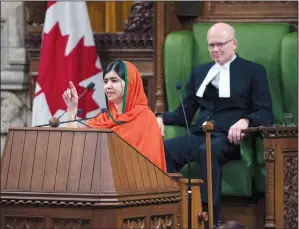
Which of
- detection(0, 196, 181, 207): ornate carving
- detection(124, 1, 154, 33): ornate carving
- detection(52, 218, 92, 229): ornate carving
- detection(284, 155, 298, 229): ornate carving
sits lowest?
detection(284, 155, 298, 229): ornate carving

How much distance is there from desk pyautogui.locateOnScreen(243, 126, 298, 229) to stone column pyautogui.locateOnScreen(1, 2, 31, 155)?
102 inches

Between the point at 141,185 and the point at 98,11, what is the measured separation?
4.11 m

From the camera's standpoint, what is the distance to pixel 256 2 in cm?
861

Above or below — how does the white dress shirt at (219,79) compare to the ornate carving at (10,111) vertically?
above

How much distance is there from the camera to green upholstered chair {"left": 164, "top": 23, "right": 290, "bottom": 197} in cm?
755

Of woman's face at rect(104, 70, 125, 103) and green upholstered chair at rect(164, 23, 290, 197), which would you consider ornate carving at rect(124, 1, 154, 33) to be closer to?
green upholstered chair at rect(164, 23, 290, 197)

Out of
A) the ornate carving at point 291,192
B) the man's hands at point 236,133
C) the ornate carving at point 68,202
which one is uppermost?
the man's hands at point 236,133

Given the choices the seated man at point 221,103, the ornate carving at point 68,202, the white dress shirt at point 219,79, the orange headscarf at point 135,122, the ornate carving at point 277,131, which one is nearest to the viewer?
the ornate carving at point 68,202

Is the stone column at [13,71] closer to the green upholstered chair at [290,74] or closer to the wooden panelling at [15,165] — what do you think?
the green upholstered chair at [290,74]

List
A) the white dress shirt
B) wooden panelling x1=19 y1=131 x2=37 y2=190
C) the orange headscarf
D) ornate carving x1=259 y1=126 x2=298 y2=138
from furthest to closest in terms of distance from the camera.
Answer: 1. the white dress shirt
2. ornate carving x1=259 y1=126 x2=298 y2=138
3. the orange headscarf
4. wooden panelling x1=19 y1=131 x2=37 y2=190

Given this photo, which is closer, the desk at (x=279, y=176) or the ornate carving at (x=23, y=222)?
the ornate carving at (x=23, y=222)

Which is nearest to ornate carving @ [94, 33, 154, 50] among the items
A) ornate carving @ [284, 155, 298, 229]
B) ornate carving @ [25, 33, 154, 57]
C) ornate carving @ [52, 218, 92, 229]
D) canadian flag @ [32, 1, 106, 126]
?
ornate carving @ [25, 33, 154, 57]

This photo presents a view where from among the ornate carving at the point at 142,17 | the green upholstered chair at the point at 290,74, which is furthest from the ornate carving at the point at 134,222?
the ornate carving at the point at 142,17

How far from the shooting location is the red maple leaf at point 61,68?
8836 millimetres
